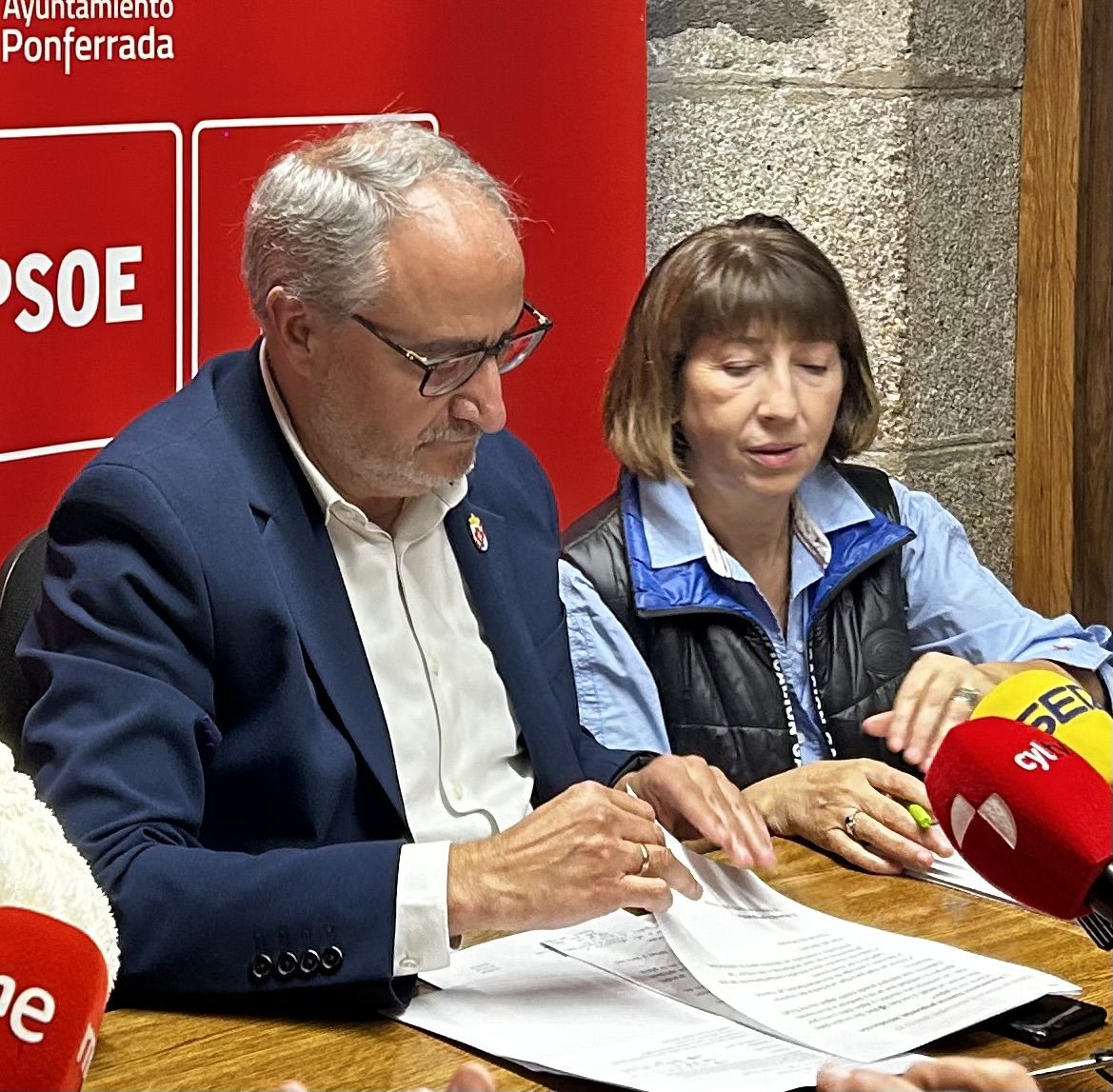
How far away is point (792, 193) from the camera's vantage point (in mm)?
3043

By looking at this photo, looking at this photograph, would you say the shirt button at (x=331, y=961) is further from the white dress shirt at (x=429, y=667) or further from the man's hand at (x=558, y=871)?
the white dress shirt at (x=429, y=667)

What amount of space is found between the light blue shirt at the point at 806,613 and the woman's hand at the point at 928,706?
37 cm

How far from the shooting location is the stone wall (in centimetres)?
297

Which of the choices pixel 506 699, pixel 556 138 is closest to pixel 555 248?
pixel 556 138

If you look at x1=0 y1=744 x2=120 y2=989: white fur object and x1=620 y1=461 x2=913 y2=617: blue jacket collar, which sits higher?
x1=620 y1=461 x2=913 y2=617: blue jacket collar

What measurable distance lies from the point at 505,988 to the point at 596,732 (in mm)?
795

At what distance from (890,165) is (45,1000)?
230 centimetres

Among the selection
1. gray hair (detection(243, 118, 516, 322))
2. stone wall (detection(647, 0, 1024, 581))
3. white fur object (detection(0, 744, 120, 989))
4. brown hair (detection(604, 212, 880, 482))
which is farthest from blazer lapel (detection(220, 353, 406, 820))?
stone wall (detection(647, 0, 1024, 581))

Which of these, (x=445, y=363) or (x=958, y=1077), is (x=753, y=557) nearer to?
(x=445, y=363)

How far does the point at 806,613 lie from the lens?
7.75ft

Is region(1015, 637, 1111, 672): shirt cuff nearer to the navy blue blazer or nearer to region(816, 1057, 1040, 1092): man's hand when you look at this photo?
the navy blue blazer

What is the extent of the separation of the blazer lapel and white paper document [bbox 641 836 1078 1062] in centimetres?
29

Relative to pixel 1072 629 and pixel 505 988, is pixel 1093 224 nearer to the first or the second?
pixel 1072 629

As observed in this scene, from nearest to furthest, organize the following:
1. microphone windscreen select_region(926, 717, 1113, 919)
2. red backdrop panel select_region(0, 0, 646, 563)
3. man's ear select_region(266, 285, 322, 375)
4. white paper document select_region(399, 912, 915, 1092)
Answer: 1. microphone windscreen select_region(926, 717, 1113, 919)
2. white paper document select_region(399, 912, 915, 1092)
3. man's ear select_region(266, 285, 322, 375)
4. red backdrop panel select_region(0, 0, 646, 563)
